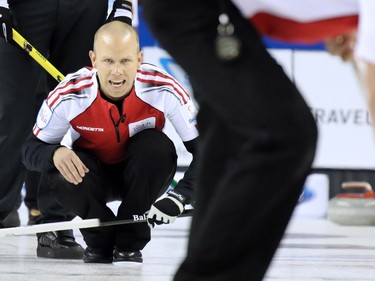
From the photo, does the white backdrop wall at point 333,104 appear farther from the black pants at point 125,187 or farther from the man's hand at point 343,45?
the man's hand at point 343,45

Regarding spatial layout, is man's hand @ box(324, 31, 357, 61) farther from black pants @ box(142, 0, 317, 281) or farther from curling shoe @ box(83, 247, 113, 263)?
curling shoe @ box(83, 247, 113, 263)

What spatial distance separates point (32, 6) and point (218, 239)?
225 cm

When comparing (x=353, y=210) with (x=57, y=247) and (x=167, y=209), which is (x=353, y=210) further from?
(x=167, y=209)

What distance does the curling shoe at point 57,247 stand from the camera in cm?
351

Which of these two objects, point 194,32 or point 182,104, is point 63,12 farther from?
point 194,32

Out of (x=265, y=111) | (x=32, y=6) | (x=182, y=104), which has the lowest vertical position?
(x=182, y=104)

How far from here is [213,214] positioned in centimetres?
149

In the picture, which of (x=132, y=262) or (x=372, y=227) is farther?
(x=372, y=227)

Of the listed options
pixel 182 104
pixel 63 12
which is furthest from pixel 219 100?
pixel 63 12

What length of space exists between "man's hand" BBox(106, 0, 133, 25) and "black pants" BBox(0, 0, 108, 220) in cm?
5

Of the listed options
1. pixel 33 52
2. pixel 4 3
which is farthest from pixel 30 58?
pixel 4 3

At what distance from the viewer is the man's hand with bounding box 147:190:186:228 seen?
10.4 ft

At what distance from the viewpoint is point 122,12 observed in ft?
12.0

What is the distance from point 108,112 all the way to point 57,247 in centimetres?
51
